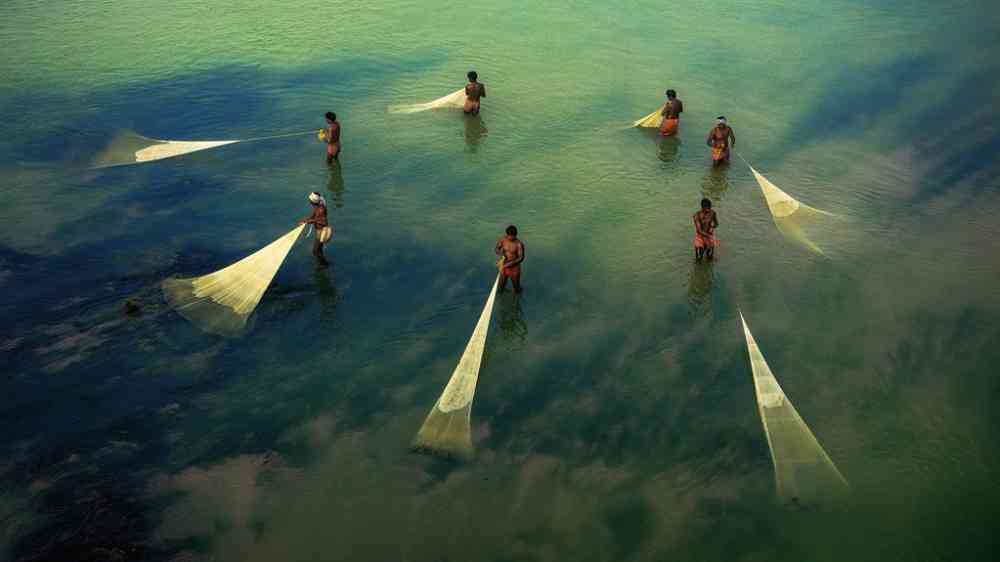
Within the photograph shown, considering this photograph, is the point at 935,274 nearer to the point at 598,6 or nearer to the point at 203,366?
the point at 203,366

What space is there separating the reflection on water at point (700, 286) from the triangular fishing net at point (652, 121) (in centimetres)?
491

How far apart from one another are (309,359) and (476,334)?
7.24ft

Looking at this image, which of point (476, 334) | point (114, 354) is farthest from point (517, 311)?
point (114, 354)

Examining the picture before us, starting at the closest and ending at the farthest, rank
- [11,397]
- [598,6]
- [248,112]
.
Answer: [11,397] < [248,112] < [598,6]

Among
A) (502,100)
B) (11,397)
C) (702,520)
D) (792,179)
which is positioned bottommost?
(702,520)

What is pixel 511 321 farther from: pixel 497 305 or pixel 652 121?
pixel 652 121

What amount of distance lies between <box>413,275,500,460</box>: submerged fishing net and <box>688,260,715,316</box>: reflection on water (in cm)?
344

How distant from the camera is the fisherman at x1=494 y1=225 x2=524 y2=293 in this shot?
10.8 meters

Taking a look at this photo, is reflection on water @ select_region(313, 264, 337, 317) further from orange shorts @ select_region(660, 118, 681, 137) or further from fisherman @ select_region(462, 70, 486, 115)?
orange shorts @ select_region(660, 118, 681, 137)

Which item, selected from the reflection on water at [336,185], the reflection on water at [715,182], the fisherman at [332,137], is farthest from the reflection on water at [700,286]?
the fisherman at [332,137]

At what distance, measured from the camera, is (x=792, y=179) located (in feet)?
48.4

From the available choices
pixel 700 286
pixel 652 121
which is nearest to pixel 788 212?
pixel 700 286

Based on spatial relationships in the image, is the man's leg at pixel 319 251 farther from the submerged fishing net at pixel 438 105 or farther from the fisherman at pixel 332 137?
the submerged fishing net at pixel 438 105

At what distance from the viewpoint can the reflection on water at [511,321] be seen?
10.7 m
